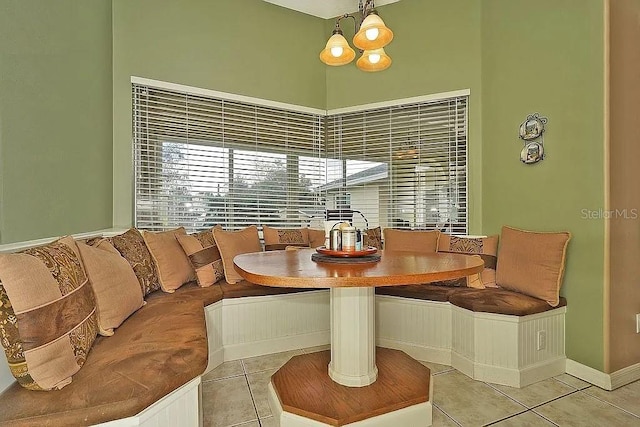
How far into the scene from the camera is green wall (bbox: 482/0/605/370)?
2.38 m

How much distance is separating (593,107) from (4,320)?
315 centimetres

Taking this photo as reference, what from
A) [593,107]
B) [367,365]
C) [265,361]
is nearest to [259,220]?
[265,361]

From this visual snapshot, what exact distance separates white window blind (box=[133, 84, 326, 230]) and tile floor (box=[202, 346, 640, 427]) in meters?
1.46

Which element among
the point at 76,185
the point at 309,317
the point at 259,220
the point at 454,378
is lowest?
the point at 454,378

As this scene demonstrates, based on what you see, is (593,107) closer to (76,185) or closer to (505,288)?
(505,288)

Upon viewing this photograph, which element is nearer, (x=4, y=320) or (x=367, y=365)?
(x=4, y=320)

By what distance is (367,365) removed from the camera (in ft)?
6.53

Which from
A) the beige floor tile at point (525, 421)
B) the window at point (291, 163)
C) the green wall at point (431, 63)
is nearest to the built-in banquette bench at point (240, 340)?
the beige floor tile at point (525, 421)

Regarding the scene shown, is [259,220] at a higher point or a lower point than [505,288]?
higher

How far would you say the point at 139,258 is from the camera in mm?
2410

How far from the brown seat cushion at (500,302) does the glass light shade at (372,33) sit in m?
1.71

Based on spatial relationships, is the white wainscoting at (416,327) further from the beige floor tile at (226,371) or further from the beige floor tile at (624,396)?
the beige floor tile at (226,371)

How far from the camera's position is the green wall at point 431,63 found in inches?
129

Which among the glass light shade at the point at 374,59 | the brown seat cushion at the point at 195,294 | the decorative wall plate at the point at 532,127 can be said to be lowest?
the brown seat cushion at the point at 195,294
